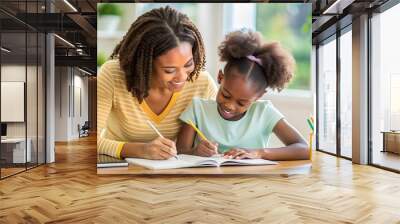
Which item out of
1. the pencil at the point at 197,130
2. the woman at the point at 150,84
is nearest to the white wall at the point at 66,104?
the woman at the point at 150,84

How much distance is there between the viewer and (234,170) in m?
5.29

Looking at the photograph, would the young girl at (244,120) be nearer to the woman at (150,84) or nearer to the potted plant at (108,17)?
the woman at (150,84)

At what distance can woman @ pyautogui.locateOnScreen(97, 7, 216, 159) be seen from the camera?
515cm

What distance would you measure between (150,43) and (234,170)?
1859mm

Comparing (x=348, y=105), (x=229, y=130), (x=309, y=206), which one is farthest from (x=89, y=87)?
(x=309, y=206)

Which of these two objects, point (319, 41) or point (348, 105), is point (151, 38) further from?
point (319, 41)

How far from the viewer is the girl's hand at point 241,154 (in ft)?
17.6

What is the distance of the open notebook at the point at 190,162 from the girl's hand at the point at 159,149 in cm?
6

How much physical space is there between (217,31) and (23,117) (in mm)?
3275

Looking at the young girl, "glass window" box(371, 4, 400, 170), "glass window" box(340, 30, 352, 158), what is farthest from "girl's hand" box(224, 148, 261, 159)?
"glass window" box(340, 30, 352, 158)

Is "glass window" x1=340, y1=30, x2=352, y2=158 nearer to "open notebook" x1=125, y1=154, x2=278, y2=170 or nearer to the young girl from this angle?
the young girl

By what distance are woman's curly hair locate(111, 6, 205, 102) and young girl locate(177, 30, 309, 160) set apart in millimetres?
380

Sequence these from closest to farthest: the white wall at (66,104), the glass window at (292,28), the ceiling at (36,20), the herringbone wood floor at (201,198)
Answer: the herringbone wood floor at (201,198)
the glass window at (292,28)
the ceiling at (36,20)
the white wall at (66,104)

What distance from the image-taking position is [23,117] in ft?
21.3
